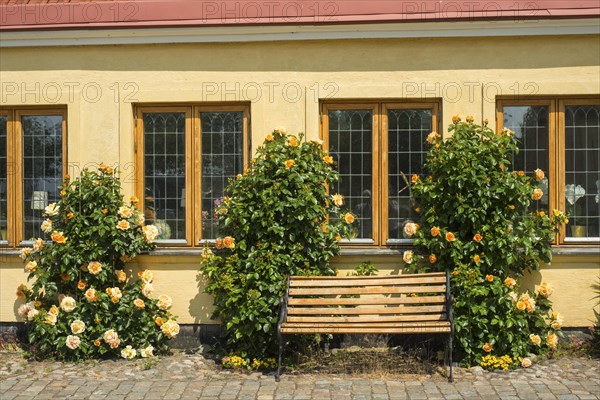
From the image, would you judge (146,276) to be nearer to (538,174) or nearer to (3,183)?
(3,183)

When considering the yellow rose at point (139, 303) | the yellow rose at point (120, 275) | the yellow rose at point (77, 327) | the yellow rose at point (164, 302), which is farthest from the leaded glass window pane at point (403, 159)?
the yellow rose at point (77, 327)

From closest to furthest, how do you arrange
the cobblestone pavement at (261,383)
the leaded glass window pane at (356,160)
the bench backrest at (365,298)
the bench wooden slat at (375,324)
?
1. the cobblestone pavement at (261,383)
2. the bench wooden slat at (375,324)
3. the bench backrest at (365,298)
4. the leaded glass window pane at (356,160)

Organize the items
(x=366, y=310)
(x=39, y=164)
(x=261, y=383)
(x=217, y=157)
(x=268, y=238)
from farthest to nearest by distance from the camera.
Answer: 1. (x=39, y=164)
2. (x=217, y=157)
3. (x=268, y=238)
4. (x=366, y=310)
5. (x=261, y=383)

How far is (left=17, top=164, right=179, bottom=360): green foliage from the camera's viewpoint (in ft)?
26.2

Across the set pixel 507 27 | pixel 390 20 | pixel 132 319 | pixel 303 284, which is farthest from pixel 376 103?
pixel 132 319

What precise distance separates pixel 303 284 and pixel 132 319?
1842 mm

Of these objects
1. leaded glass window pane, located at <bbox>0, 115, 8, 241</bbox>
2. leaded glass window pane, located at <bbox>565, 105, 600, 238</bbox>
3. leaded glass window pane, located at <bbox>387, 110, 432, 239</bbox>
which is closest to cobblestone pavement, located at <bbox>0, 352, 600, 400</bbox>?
leaded glass window pane, located at <bbox>565, 105, 600, 238</bbox>

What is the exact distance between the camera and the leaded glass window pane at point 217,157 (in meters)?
8.59

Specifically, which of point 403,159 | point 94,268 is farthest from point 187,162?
point 403,159

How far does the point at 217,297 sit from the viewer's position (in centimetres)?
800

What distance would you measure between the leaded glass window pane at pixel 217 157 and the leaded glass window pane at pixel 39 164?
165cm

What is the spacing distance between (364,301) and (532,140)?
2578 mm

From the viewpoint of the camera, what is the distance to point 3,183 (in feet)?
28.8

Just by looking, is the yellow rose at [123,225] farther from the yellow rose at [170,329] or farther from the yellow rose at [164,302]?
the yellow rose at [170,329]
